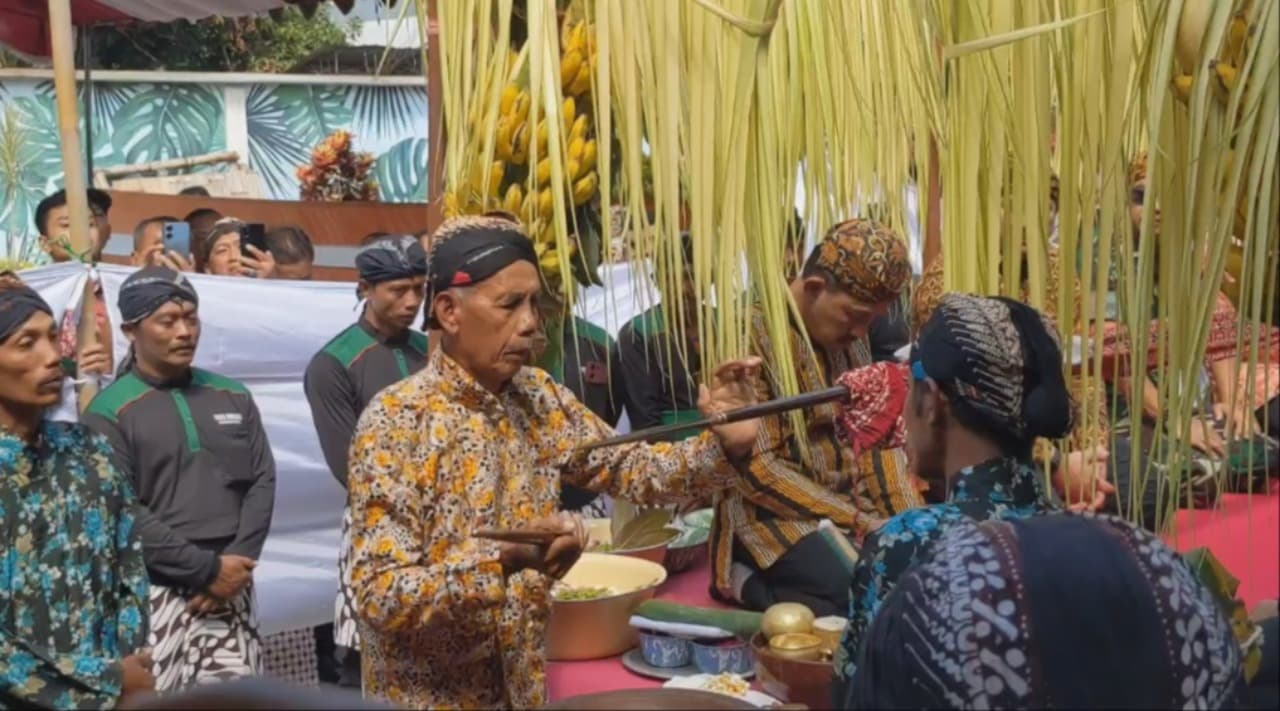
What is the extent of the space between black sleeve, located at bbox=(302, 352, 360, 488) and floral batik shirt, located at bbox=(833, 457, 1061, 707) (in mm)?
2420

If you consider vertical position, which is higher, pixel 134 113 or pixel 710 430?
pixel 134 113

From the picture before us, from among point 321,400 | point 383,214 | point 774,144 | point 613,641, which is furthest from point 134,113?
point 774,144

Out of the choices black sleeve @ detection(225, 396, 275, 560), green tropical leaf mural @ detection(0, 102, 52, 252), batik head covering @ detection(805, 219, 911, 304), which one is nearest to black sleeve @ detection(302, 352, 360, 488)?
black sleeve @ detection(225, 396, 275, 560)

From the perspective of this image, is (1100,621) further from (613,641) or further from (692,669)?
(613,641)

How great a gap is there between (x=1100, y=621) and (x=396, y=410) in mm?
1167

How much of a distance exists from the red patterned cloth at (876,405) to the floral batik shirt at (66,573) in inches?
54.9

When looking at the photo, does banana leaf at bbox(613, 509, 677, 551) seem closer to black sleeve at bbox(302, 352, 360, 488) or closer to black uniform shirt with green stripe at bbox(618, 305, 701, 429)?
black uniform shirt with green stripe at bbox(618, 305, 701, 429)

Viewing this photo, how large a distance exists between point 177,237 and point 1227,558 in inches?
153

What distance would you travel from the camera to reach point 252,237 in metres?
5.41

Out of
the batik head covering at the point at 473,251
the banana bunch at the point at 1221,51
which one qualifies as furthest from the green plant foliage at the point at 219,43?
the banana bunch at the point at 1221,51

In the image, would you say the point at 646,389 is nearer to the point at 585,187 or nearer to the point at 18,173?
the point at 585,187

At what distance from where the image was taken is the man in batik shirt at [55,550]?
2480 mm

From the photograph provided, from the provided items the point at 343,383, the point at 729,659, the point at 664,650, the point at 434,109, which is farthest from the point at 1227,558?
the point at 343,383

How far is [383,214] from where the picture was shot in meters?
8.11
